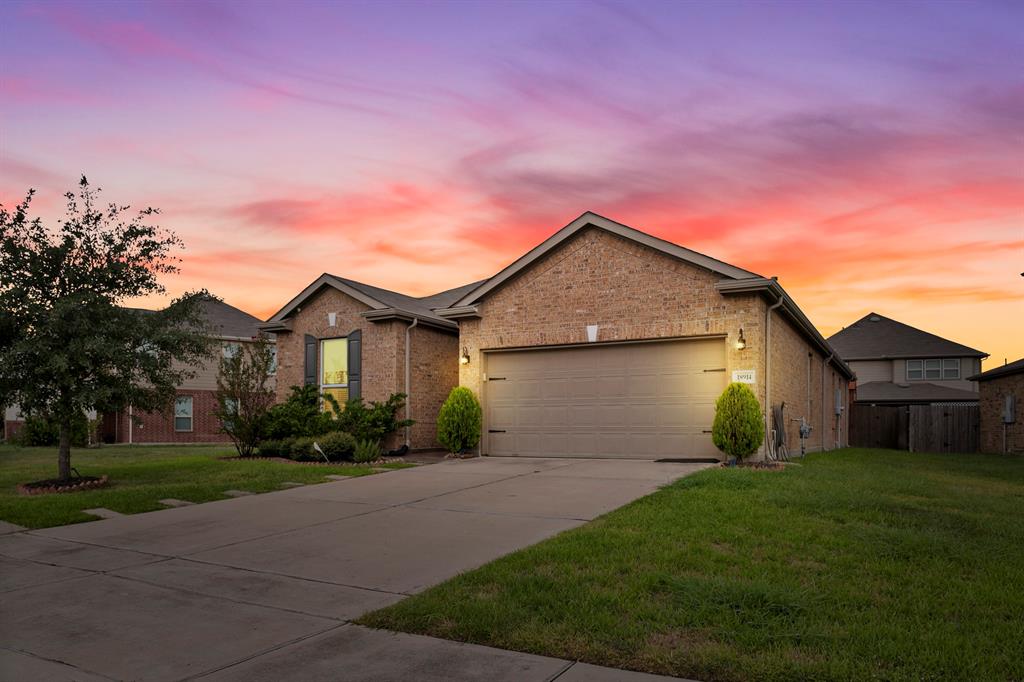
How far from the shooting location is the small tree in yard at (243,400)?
18.9 metres

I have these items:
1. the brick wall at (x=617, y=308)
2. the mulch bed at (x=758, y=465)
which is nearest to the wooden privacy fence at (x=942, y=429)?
the brick wall at (x=617, y=308)

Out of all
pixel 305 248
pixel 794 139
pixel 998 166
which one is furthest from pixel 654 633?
pixel 305 248

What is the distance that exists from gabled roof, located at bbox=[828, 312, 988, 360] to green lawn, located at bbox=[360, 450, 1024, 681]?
3675 centimetres

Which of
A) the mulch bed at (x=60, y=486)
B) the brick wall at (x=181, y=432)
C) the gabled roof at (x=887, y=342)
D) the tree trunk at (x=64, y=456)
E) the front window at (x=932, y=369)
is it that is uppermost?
the gabled roof at (x=887, y=342)

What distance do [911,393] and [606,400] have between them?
3162cm

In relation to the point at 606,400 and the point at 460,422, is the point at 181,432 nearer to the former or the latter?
the point at 460,422

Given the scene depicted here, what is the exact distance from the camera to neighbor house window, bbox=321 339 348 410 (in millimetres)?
20406

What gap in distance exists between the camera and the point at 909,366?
4191cm

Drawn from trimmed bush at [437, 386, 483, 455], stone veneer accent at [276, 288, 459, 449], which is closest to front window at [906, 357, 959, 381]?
stone veneer accent at [276, 288, 459, 449]

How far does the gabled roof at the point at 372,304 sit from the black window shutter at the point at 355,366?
94 cm

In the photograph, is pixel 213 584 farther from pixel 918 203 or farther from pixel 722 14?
pixel 918 203

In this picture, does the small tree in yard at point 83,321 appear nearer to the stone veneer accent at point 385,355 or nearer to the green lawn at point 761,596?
the stone veneer accent at point 385,355

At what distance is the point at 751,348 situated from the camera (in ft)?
47.6

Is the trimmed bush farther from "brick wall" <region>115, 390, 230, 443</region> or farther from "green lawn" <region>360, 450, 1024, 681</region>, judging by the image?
"brick wall" <region>115, 390, 230, 443</region>
